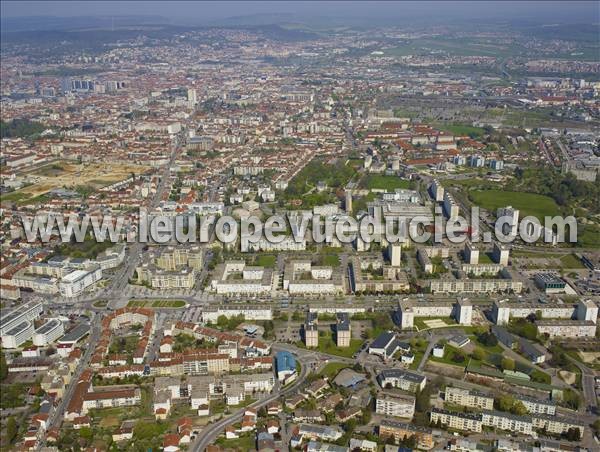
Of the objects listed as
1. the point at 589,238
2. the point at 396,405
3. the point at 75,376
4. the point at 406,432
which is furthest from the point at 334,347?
the point at 589,238

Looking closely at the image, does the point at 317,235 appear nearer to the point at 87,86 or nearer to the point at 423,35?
the point at 87,86

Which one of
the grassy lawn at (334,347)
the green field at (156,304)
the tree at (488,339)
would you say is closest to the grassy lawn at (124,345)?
the green field at (156,304)

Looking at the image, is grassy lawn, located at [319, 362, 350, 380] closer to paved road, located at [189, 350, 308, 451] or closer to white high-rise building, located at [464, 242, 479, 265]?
paved road, located at [189, 350, 308, 451]

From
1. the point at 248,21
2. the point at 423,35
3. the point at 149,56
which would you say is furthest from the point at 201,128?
the point at 248,21

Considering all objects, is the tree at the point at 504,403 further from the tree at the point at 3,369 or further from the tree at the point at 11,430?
the tree at the point at 3,369

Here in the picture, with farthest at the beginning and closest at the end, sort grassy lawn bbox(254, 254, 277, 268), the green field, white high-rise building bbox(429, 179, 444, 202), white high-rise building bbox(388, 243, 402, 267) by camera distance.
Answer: white high-rise building bbox(429, 179, 444, 202) < grassy lawn bbox(254, 254, 277, 268) < white high-rise building bbox(388, 243, 402, 267) < the green field

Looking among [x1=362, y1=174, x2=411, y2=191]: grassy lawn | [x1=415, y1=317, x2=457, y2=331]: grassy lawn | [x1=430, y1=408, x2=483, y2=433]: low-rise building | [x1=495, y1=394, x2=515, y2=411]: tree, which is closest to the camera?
[x1=430, y1=408, x2=483, y2=433]: low-rise building

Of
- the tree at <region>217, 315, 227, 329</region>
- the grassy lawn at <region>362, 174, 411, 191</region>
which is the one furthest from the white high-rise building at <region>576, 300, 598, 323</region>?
the grassy lawn at <region>362, 174, 411, 191</region>
